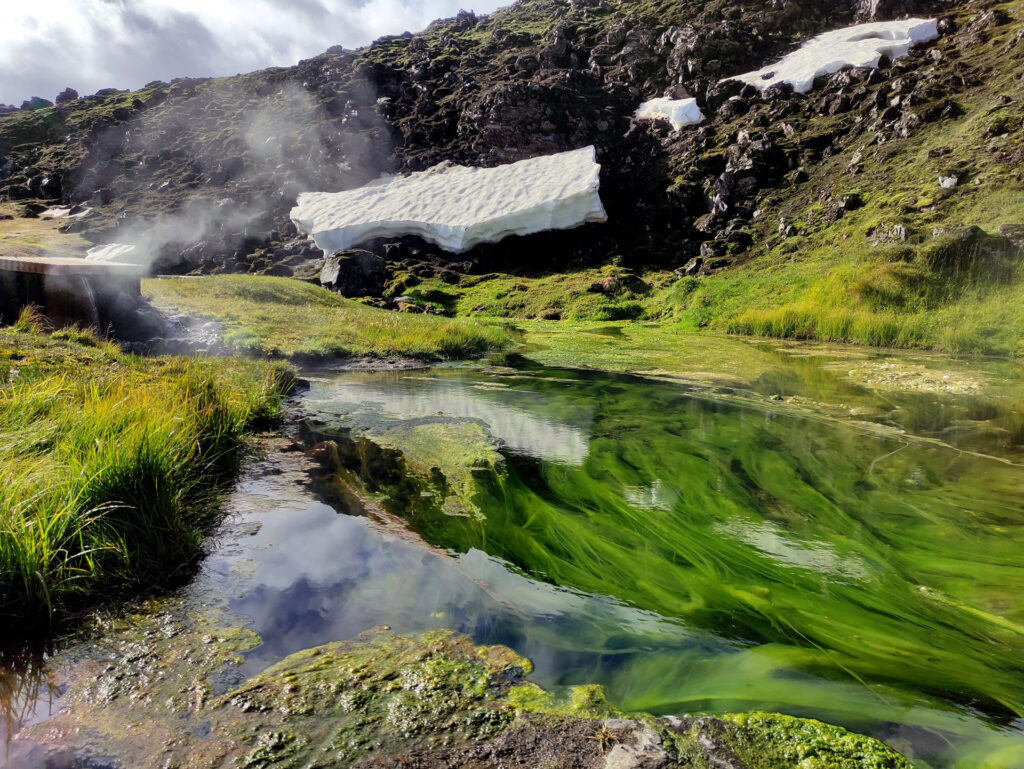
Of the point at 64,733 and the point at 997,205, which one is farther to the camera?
the point at 997,205

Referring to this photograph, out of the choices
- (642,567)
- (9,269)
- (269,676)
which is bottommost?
(642,567)

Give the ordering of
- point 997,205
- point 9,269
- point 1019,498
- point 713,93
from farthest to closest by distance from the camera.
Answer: point 713,93
point 997,205
point 9,269
point 1019,498

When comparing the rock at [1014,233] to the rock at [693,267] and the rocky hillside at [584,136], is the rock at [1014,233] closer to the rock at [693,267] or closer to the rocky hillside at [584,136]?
the rocky hillside at [584,136]

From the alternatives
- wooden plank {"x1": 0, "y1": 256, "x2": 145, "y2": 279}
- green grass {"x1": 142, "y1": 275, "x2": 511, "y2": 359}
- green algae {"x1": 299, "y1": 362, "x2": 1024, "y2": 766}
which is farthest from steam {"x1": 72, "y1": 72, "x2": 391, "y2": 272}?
green algae {"x1": 299, "y1": 362, "x2": 1024, "y2": 766}

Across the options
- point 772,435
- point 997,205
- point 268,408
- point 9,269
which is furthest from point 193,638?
point 997,205

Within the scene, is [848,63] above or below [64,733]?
above

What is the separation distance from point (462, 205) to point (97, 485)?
33419mm

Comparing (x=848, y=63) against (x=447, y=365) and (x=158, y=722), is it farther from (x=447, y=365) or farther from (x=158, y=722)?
(x=158, y=722)

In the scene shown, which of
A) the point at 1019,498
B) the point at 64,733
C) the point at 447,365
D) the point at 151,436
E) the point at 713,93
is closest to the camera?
the point at 64,733

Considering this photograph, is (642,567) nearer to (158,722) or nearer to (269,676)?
(269,676)

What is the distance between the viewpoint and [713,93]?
35.5m

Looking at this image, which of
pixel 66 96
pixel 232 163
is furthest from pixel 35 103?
pixel 232 163

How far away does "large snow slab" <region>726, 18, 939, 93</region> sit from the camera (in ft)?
98.7

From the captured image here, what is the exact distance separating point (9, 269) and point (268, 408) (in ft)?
18.0
